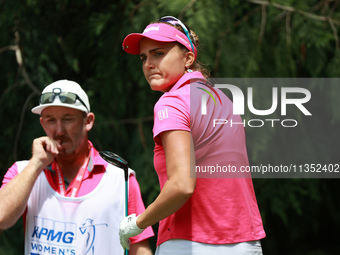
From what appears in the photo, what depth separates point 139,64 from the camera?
396 cm

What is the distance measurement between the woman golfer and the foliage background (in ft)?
5.57

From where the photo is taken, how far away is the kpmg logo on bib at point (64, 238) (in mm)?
2457

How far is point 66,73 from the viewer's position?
14.8ft

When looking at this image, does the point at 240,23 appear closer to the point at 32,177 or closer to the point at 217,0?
the point at 217,0

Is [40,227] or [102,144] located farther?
[102,144]

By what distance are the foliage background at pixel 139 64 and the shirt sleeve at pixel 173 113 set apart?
5.76ft

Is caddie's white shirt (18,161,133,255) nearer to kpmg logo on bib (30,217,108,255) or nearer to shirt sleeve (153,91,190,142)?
kpmg logo on bib (30,217,108,255)

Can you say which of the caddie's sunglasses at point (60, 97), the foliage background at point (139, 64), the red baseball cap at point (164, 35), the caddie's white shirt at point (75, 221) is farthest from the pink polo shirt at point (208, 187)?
the foliage background at point (139, 64)

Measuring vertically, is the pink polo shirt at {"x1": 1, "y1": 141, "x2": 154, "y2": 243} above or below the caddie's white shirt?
above

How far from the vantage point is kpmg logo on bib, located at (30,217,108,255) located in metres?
2.46

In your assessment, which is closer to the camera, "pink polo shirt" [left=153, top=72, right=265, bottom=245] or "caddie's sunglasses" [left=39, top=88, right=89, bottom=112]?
"pink polo shirt" [left=153, top=72, right=265, bottom=245]

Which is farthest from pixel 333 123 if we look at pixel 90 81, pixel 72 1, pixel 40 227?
pixel 40 227

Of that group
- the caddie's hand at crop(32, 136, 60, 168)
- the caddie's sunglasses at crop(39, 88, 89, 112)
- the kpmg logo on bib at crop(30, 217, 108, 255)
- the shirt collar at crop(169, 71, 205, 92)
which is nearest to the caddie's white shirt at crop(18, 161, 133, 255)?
the kpmg logo on bib at crop(30, 217, 108, 255)

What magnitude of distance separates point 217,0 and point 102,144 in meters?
1.27
